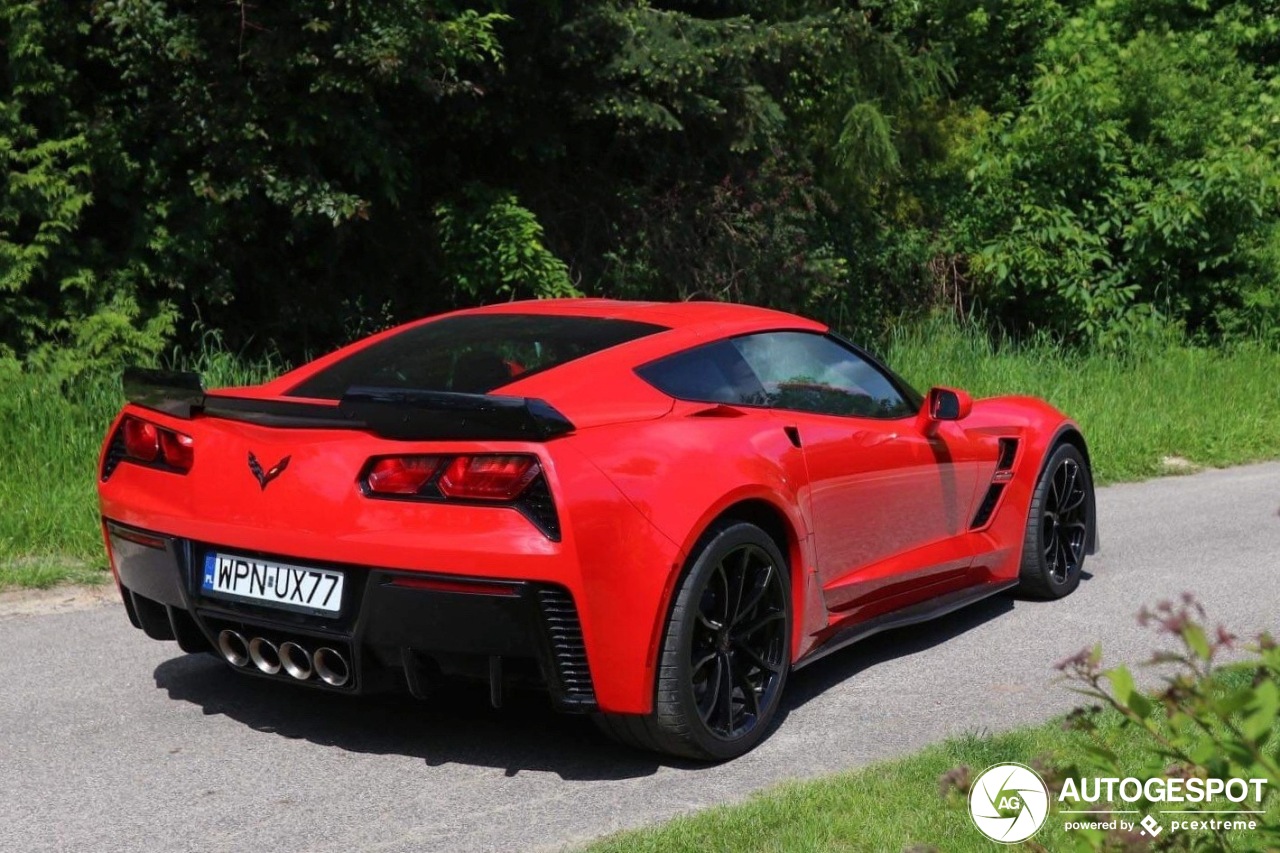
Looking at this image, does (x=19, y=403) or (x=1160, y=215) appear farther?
(x=1160, y=215)

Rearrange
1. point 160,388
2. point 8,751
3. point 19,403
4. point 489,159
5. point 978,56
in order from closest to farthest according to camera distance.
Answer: point 8,751 < point 160,388 < point 19,403 < point 489,159 < point 978,56

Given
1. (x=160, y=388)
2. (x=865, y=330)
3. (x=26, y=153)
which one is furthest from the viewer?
(x=865, y=330)

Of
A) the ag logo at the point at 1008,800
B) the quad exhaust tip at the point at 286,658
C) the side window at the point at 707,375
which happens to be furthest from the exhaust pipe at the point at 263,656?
the ag logo at the point at 1008,800

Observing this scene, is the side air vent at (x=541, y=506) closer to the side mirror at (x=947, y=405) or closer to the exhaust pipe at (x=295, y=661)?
the exhaust pipe at (x=295, y=661)

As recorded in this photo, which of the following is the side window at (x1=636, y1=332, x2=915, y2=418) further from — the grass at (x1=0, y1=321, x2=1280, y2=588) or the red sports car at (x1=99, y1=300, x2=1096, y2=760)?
the grass at (x1=0, y1=321, x2=1280, y2=588)

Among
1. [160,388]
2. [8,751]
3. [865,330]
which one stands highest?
[160,388]

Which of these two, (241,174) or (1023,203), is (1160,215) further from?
(241,174)

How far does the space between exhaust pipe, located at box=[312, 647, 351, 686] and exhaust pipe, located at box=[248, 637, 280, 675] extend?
0.57 ft

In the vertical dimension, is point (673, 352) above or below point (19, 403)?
above

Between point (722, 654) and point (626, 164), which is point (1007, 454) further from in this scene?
point (626, 164)

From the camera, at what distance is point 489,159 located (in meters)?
14.7

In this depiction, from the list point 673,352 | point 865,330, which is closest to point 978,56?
point 865,330

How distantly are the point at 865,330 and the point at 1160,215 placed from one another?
11.6ft

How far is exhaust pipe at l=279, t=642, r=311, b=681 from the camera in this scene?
4.59m
